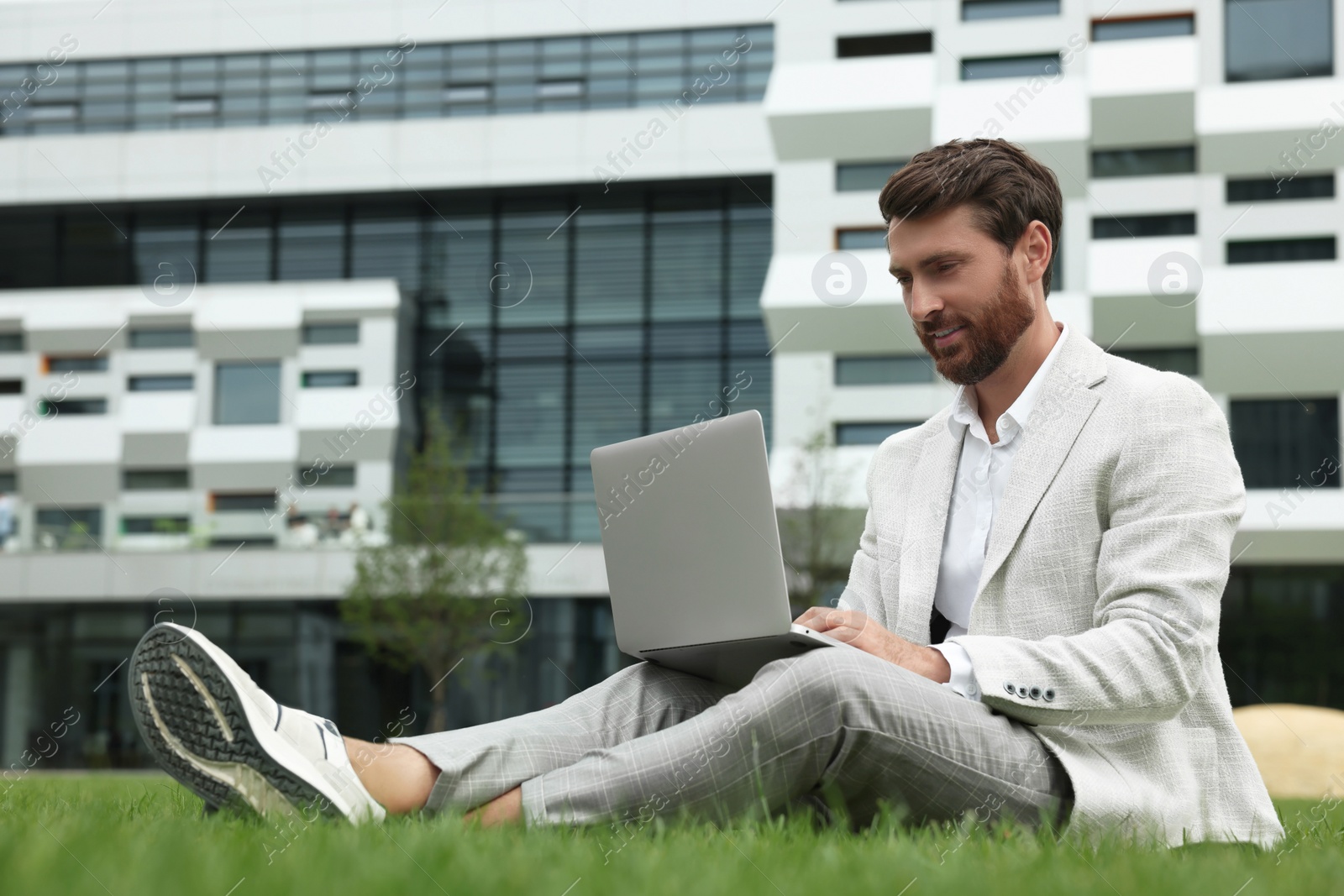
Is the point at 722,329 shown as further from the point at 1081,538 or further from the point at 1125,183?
the point at 1081,538

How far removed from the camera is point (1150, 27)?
23.2m

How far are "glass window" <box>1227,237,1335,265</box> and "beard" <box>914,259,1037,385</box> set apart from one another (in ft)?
72.2

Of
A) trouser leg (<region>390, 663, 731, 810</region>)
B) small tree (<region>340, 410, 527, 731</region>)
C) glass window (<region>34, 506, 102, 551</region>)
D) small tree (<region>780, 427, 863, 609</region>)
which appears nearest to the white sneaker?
trouser leg (<region>390, 663, 731, 810</region>)

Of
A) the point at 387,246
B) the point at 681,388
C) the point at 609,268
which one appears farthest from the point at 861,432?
the point at 387,246

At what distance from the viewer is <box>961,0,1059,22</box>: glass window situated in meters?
23.6

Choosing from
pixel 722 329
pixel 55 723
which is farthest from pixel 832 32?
pixel 55 723

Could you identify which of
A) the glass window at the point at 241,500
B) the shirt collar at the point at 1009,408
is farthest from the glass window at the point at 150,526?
the shirt collar at the point at 1009,408

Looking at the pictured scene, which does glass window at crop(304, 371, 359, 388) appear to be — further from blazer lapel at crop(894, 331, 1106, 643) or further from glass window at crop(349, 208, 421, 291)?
blazer lapel at crop(894, 331, 1106, 643)

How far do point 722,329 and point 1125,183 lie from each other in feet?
26.4

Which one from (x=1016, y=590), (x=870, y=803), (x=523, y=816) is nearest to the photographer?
(x=523, y=816)

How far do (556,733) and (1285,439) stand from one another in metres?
22.2

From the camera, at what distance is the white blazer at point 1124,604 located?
2.52 metres

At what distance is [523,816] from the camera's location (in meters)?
2.37

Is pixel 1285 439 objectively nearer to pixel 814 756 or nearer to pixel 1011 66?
pixel 1011 66
